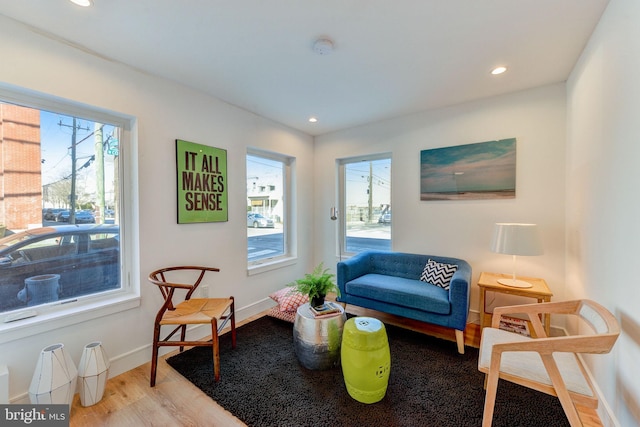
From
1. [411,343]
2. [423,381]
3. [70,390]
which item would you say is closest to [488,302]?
[411,343]

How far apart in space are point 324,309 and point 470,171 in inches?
87.3

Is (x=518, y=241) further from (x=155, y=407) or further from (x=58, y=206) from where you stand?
(x=58, y=206)

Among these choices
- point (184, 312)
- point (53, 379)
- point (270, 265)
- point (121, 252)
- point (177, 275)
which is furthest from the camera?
point (270, 265)

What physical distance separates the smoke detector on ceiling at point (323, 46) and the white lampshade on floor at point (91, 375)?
261 cm

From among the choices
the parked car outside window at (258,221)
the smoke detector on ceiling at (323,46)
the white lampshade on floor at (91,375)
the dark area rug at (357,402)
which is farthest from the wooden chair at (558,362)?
the parked car outside window at (258,221)

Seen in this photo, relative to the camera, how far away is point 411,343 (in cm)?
242

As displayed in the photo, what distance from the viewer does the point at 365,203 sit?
382 centimetres

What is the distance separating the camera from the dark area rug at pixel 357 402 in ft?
5.12

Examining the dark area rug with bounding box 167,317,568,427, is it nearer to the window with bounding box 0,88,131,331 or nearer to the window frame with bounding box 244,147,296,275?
the window with bounding box 0,88,131,331

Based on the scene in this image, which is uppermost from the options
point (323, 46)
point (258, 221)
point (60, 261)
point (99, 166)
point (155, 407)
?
point (323, 46)

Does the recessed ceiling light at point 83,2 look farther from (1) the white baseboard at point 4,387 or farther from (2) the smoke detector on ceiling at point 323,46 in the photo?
(1) the white baseboard at point 4,387

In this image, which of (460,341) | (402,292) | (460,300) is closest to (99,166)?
(402,292)

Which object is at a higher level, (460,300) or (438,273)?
(438,273)

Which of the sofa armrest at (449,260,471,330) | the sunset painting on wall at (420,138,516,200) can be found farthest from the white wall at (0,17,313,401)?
the sofa armrest at (449,260,471,330)
